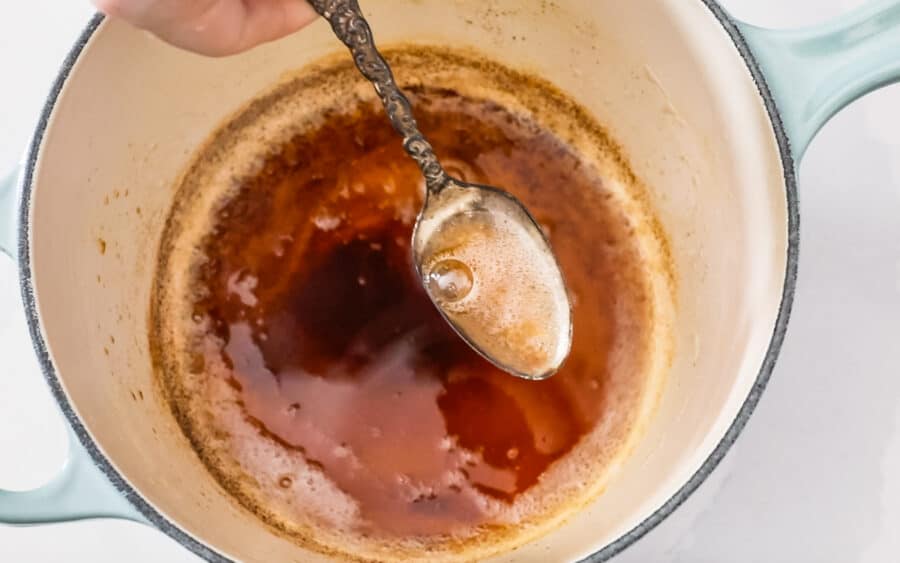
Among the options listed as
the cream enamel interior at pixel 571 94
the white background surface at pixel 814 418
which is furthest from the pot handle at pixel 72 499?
the white background surface at pixel 814 418

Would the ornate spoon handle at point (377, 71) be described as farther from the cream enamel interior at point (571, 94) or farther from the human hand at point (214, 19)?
the cream enamel interior at point (571, 94)

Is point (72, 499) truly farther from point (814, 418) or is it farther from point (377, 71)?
point (814, 418)

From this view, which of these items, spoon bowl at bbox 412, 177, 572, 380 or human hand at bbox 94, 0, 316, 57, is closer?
human hand at bbox 94, 0, 316, 57

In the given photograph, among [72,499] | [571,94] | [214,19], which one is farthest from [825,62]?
[72,499]

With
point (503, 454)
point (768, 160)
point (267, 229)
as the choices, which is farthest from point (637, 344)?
point (267, 229)

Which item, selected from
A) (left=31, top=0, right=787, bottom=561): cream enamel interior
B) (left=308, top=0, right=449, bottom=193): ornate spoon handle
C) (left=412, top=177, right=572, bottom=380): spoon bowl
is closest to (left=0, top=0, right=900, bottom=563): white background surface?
(left=31, top=0, right=787, bottom=561): cream enamel interior

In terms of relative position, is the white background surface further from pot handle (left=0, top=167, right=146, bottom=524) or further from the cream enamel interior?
pot handle (left=0, top=167, right=146, bottom=524)

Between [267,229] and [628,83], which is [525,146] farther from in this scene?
[267,229]
